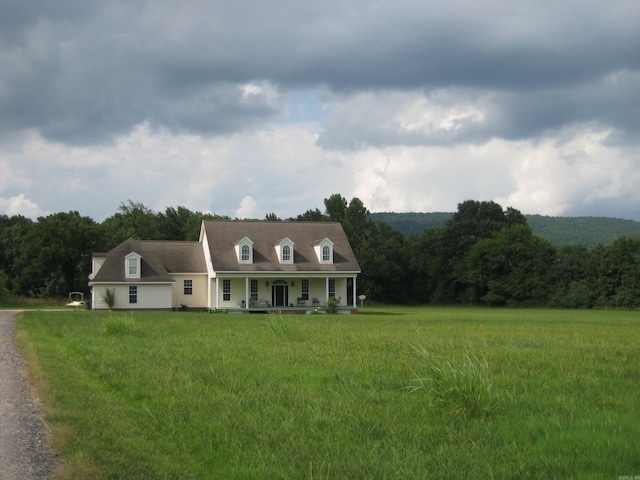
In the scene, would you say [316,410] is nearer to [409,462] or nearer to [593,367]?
[409,462]

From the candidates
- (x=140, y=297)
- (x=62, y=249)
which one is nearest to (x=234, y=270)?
(x=140, y=297)

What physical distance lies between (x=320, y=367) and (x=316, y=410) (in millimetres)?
4161

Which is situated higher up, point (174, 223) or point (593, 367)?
point (174, 223)

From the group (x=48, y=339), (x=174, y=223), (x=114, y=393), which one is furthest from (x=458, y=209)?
(x=114, y=393)

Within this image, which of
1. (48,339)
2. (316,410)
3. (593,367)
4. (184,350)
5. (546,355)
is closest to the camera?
(316,410)

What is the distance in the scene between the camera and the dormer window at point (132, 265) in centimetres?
5006

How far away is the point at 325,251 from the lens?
53.9 meters

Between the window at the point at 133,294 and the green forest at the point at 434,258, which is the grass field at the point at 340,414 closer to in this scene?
the window at the point at 133,294

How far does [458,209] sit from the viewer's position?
8200 cm

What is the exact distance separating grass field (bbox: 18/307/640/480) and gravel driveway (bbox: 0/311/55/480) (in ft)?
0.73

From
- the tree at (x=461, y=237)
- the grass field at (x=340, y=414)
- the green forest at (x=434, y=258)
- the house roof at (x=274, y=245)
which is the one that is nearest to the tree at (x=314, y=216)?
the green forest at (x=434, y=258)

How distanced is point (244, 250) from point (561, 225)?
125 meters

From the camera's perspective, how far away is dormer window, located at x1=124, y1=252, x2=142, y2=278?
164 ft

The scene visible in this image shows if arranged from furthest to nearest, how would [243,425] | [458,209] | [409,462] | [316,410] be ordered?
[458,209], [316,410], [243,425], [409,462]
